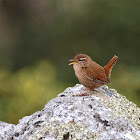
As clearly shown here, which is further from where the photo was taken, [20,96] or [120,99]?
[20,96]

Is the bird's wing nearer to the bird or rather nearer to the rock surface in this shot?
the bird

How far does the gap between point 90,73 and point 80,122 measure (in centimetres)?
98

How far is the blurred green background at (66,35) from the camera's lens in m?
7.90

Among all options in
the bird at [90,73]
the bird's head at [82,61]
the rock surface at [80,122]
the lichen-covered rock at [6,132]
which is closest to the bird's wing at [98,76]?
the bird at [90,73]

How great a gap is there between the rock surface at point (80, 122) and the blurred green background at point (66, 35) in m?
3.97

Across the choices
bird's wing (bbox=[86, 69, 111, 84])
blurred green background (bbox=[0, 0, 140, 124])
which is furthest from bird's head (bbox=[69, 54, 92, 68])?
blurred green background (bbox=[0, 0, 140, 124])

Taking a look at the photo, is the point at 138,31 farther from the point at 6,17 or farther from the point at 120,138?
the point at 120,138

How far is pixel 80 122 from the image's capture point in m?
2.54

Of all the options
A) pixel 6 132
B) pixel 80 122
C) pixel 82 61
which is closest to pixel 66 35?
pixel 82 61

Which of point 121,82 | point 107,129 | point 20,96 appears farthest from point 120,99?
point 121,82

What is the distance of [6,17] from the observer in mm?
10633

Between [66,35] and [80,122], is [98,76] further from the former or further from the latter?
[66,35]

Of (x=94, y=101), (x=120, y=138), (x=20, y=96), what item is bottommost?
(x=120, y=138)

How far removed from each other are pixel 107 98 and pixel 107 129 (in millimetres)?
522
